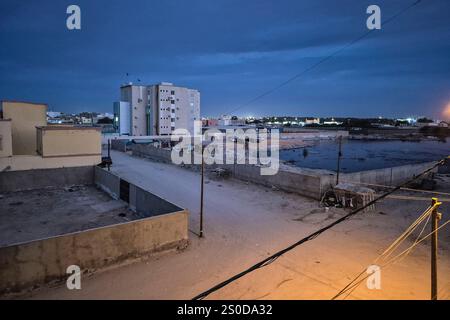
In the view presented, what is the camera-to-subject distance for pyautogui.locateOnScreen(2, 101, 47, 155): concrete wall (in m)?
21.7

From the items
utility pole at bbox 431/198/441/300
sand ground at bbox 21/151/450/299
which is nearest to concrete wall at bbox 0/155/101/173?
sand ground at bbox 21/151/450/299

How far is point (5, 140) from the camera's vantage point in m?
18.5

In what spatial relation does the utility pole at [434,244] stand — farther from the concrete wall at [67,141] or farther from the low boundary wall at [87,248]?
the concrete wall at [67,141]

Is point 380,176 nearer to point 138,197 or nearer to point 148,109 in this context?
point 138,197

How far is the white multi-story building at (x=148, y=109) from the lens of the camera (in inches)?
2266

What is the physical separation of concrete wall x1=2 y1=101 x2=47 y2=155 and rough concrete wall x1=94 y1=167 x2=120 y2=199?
20.7 ft

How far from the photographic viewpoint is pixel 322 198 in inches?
642

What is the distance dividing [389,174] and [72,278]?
20293 millimetres

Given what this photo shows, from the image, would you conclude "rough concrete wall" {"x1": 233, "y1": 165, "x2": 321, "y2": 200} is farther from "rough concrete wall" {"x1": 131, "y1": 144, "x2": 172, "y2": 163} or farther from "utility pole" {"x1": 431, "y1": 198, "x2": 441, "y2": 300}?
"utility pole" {"x1": 431, "y1": 198, "x2": 441, "y2": 300}

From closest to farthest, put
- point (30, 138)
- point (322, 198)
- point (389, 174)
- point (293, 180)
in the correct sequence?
point (322, 198), point (293, 180), point (389, 174), point (30, 138)

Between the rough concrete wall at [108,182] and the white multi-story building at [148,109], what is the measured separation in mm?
38841

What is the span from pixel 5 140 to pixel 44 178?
10.6 feet
